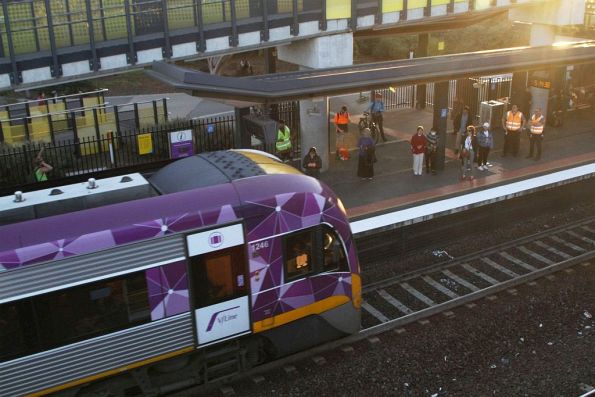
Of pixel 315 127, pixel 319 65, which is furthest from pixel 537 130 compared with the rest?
pixel 319 65

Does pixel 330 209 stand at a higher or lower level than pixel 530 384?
higher

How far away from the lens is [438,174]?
1836cm

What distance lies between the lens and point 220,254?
873cm

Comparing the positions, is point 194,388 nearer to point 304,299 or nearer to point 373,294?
point 304,299

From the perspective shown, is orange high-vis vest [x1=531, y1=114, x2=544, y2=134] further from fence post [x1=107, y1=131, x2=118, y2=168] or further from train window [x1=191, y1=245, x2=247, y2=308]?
train window [x1=191, y1=245, x2=247, y2=308]

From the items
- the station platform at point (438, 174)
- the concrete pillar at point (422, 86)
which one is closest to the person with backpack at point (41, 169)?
the station platform at point (438, 174)

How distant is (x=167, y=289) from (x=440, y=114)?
1174 cm

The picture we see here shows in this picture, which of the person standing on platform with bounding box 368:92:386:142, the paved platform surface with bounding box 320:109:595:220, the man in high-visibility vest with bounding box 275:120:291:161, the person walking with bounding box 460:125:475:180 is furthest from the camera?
the person standing on platform with bounding box 368:92:386:142

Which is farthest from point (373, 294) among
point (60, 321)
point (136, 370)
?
point (60, 321)

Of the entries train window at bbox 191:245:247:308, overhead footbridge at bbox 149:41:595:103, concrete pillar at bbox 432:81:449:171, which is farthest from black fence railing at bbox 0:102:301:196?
train window at bbox 191:245:247:308

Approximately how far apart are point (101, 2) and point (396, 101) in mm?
13250

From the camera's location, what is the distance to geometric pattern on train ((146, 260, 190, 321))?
8.31 meters

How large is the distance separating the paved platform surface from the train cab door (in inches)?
260

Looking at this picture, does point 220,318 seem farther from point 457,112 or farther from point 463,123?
point 457,112
